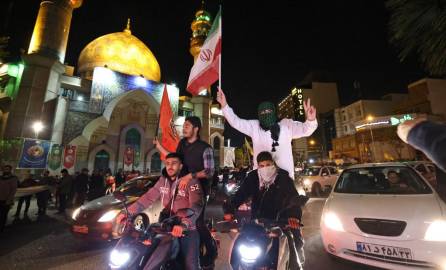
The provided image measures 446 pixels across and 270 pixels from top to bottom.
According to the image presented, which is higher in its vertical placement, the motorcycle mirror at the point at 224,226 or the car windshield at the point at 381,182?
the car windshield at the point at 381,182

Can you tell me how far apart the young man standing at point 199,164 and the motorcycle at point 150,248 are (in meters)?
0.48

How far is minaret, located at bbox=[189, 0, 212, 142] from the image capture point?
3077 centimetres

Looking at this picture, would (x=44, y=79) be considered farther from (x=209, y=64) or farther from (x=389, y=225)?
(x=389, y=225)

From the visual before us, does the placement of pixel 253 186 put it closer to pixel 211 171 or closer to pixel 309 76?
pixel 211 171

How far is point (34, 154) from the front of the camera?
1708 centimetres

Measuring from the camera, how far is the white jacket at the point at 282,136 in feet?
9.86

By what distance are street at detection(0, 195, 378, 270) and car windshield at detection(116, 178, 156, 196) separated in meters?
1.52

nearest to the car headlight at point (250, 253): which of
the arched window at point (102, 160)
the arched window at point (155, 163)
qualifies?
the arched window at point (102, 160)

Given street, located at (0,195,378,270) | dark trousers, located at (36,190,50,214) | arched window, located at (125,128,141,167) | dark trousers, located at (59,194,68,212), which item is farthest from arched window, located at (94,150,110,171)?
street, located at (0,195,378,270)

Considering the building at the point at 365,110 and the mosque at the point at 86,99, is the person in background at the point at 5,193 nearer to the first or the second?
the mosque at the point at 86,99

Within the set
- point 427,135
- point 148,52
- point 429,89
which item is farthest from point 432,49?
point 429,89

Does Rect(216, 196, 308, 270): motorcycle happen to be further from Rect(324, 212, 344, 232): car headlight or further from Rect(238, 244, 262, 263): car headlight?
Rect(324, 212, 344, 232): car headlight

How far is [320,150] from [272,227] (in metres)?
56.9

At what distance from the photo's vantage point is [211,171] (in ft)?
9.91
